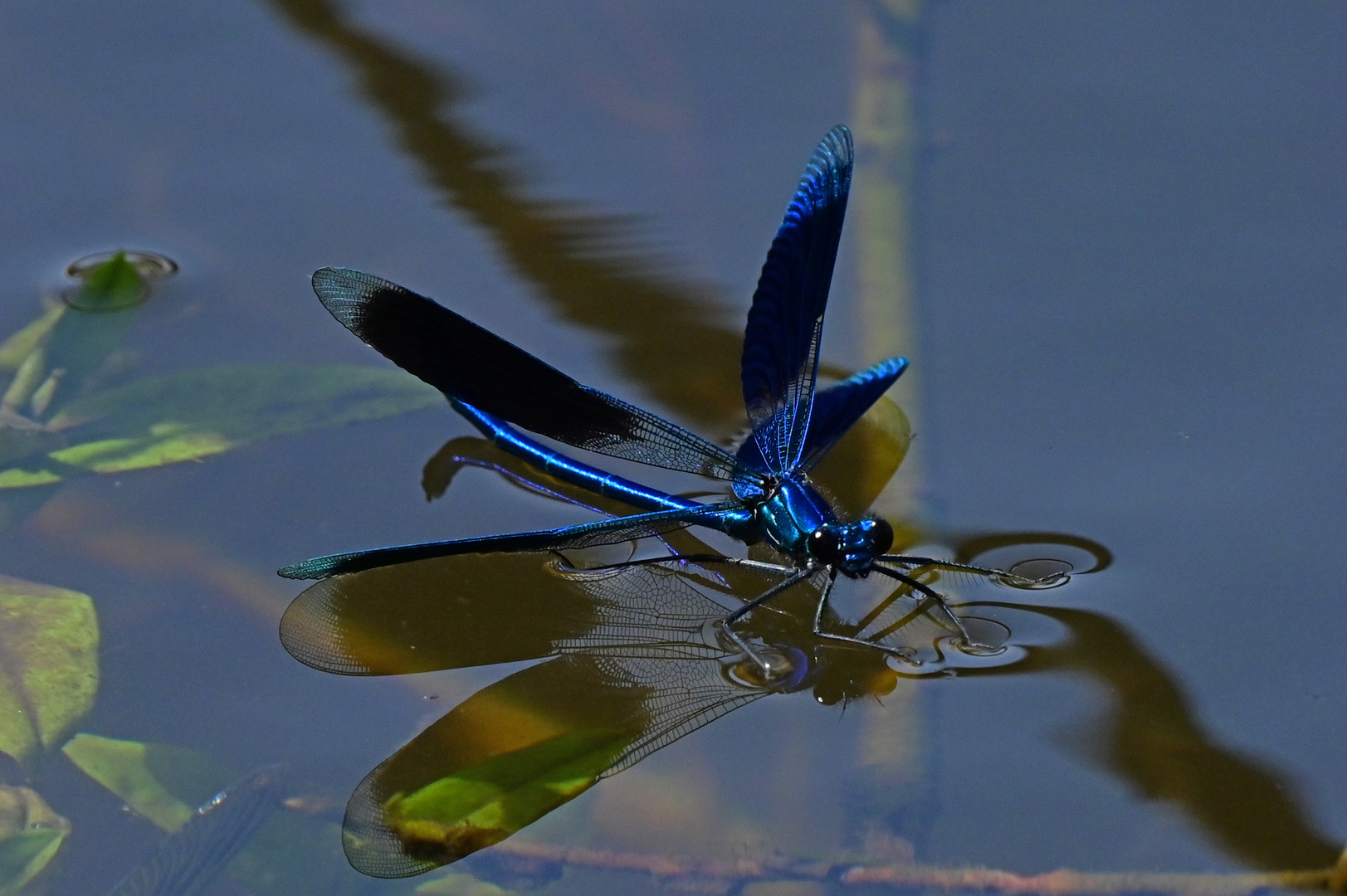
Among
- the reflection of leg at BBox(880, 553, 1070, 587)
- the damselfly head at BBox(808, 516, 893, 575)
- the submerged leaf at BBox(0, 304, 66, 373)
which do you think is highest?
the submerged leaf at BBox(0, 304, 66, 373)

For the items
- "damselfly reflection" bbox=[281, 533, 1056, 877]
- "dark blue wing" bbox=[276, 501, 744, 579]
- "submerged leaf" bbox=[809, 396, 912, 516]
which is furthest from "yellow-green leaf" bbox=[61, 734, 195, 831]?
"submerged leaf" bbox=[809, 396, 912, 516]

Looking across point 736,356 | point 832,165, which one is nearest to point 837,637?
point 736,356

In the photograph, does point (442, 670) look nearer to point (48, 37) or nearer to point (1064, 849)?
point (1064, 849)

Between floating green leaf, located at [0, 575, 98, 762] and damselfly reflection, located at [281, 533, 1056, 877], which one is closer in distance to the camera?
damselfly reflection, located at [281, 533, 1056, 877]

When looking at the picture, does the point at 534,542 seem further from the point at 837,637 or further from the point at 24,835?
the point at 24,835

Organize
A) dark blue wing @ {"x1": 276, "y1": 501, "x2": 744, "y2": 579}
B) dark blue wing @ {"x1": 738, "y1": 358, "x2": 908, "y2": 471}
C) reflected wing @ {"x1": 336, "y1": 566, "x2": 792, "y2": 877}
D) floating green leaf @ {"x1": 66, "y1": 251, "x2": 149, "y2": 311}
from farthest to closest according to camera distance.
Answer: 1. floating green leaf @ {"x1": 66, "y1": 251, "x2": 149, "y2": 311}
2. dark blue wing @ {"x1": 738, "y1": 358, "x2": 908, "y2": 471}
3. dark blue wing @ {"x1": 276, "y1": 501, "x2": 744, "y2": 579}
4. reflected wing @ {"x1": 336, "y1": 566, "x2": 792, "y2": 877}

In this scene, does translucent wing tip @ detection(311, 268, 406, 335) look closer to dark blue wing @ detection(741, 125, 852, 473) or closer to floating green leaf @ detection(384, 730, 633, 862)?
dark blue wing @ detection(741, 125, 852, 473)

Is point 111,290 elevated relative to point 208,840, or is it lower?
elevated
